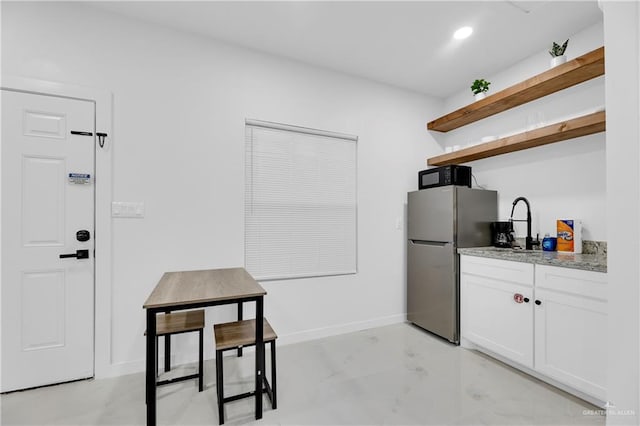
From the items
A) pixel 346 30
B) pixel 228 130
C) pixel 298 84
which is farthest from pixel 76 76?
pixel 346 30

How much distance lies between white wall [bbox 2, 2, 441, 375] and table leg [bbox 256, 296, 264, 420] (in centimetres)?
93

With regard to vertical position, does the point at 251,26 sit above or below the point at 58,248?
above

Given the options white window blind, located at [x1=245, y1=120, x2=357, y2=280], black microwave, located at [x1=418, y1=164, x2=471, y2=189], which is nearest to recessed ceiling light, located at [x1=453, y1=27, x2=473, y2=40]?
black microwave, located at [x1=418, y1=164, x2=471, y2=189]

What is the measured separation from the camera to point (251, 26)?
2.38 meters

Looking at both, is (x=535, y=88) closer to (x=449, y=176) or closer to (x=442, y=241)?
(x=449, y=176)

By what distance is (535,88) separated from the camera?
2.51 m

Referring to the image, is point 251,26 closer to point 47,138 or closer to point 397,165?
point 47,138

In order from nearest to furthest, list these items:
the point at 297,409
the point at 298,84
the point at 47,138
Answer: the point at 297,409, the point at 47,138, the point at 298,84

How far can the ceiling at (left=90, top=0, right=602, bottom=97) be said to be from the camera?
215 cm

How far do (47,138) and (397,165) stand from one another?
3186 mm

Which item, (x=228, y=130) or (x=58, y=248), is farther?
(x=228, y=130)

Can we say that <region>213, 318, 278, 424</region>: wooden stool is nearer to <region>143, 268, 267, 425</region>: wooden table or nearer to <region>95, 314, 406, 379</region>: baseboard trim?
<region>143, 268, 267, 425</region>: wooden table

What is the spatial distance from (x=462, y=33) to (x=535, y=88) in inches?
31.9

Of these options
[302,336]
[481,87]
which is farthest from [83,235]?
[481,87]
